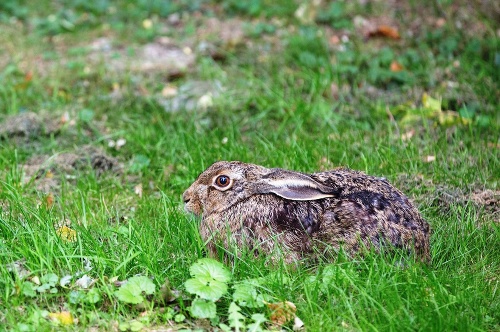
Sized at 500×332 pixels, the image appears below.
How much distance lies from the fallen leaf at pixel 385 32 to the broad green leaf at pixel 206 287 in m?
5.43

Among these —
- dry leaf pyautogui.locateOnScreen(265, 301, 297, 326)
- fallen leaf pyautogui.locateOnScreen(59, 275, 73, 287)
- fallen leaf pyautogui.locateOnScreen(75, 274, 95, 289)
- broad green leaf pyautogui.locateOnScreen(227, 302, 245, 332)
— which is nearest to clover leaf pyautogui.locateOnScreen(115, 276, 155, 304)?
fallen leaf pyautogui.locateOnScreen(75, 274, 95, 289)

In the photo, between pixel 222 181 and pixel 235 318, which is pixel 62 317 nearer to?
pixel 235 318

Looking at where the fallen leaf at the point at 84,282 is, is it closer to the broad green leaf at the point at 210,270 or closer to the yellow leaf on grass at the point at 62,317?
the yellow leaf on grass at the point at 62,317

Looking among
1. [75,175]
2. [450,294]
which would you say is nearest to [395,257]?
[450,294]

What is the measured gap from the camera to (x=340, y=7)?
951cm

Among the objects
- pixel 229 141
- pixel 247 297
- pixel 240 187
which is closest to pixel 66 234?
pixel 240 187

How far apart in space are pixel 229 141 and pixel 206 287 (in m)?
2.62

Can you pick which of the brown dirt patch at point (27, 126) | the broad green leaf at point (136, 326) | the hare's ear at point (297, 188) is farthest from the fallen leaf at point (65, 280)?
the brown dirt patch at point (27, 126)

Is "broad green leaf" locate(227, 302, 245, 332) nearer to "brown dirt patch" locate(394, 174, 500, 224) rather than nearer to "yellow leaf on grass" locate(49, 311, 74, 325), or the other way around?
"yellow leaf on grass" locate(49, 311, 74, 325)

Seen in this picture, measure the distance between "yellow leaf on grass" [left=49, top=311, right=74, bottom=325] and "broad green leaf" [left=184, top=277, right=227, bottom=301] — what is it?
67 cm

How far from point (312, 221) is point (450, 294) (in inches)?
37.8

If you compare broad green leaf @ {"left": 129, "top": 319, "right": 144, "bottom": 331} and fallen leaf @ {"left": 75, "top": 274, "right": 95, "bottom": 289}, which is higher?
fallen leaf @ {"left": 75, "top": 274, "right": 95, "bottom": 289}

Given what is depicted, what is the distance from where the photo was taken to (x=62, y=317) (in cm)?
411

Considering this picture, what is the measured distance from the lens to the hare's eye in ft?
16.4
